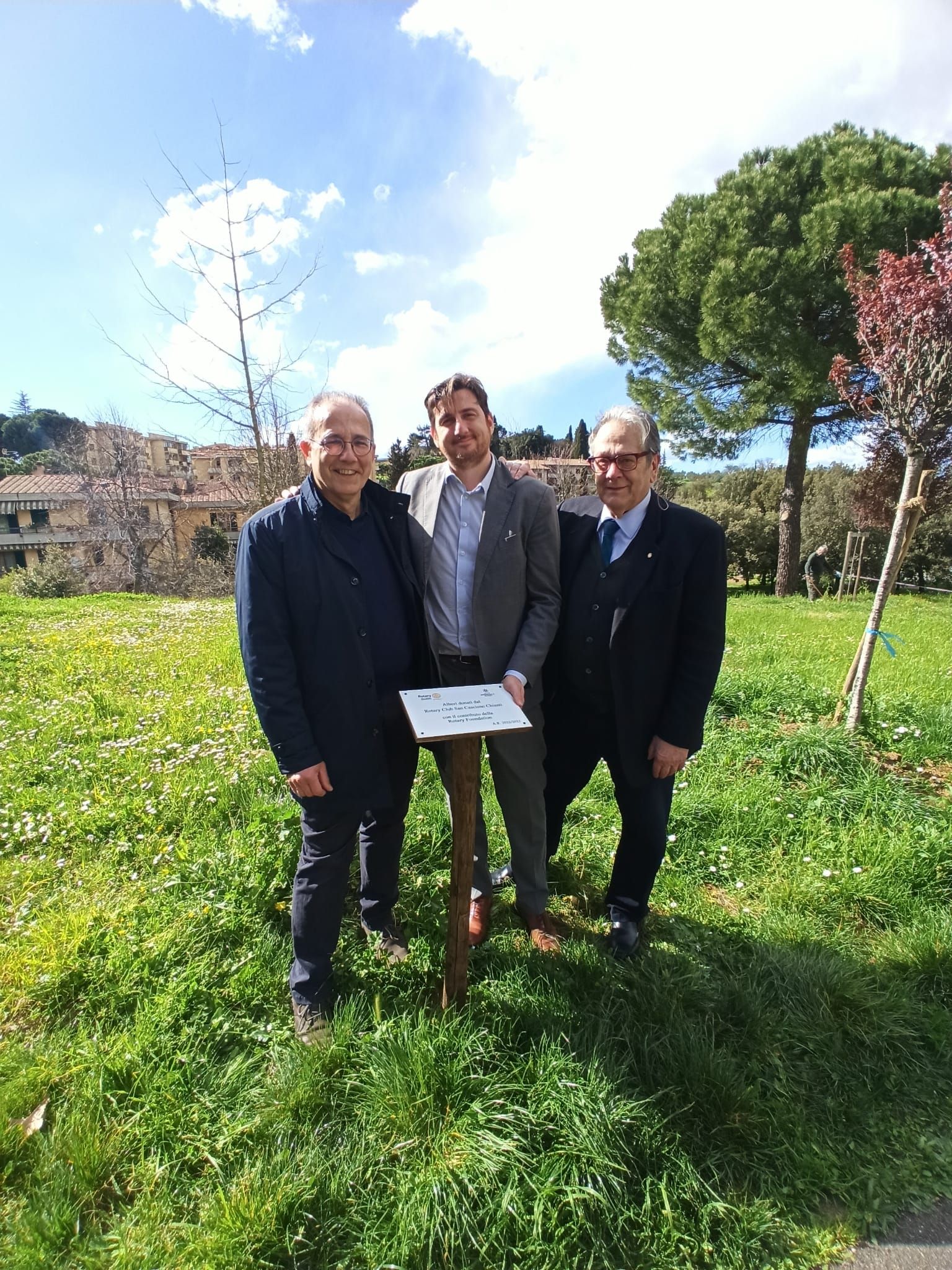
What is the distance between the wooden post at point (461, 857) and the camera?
206 centimetres

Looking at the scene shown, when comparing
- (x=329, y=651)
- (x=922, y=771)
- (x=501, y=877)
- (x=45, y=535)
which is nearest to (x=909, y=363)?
(x=922, y=771)

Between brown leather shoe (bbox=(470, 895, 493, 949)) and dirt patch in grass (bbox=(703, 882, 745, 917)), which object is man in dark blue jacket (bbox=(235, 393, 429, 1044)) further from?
dirt patch in grass (bbox=(703, 882, 745, 917))

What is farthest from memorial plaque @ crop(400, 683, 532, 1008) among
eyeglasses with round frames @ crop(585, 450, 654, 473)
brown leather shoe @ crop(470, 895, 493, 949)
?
eyeglasses with round frames @ crop(585, 450, 654, 473)

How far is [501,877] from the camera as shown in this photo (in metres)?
3.15

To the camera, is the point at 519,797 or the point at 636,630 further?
the point at 519,797

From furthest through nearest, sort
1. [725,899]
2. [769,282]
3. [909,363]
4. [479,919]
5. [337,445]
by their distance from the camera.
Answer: [769,282], [909,363], [725,899], [479,919], [337,445]

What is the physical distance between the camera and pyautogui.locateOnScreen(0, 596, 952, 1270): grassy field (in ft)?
5.46

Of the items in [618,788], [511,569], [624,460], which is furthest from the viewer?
[618,788]

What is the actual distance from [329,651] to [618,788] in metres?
1.39

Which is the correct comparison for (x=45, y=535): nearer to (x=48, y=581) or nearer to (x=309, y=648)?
(x=48, y=581)

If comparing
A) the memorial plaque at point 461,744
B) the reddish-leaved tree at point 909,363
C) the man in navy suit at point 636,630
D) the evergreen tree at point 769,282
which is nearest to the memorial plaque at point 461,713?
the memorial plaque at point 461,744

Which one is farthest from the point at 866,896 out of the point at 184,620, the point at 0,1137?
the point at 184,620

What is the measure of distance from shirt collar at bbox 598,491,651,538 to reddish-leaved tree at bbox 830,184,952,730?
117 inches

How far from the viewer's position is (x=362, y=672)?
7.06ft
